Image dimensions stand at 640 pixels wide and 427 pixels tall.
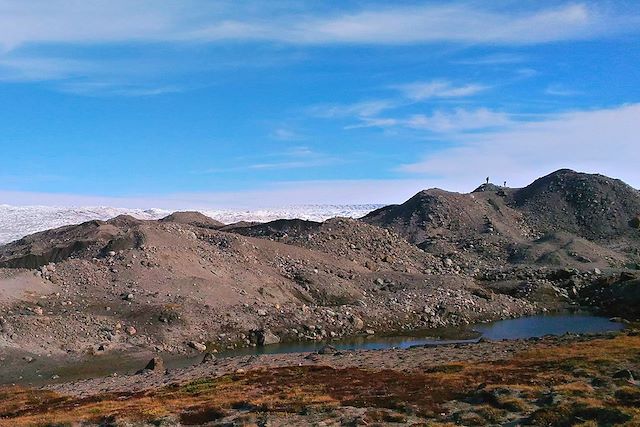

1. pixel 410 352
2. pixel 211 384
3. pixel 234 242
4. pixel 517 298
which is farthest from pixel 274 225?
pixel 211 384

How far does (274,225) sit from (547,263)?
4749 centimetres

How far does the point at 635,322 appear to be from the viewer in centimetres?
7062

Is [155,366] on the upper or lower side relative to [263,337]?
lower

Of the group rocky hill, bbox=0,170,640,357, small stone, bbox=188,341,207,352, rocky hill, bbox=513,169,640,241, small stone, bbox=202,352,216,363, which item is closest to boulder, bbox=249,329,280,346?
rocky hill, bbox=0,170,640,357

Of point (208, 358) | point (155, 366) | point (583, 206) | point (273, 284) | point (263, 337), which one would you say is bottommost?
point (208, 358)

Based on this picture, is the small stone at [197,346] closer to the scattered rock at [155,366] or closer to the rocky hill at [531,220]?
the scattered rock at [155,366]

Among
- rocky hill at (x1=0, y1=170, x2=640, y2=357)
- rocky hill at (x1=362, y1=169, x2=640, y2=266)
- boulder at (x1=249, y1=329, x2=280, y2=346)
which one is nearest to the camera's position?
rocky hill at (x1=0, y1=170, x2=640, y2=357)

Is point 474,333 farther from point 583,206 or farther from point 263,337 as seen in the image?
point 583,206

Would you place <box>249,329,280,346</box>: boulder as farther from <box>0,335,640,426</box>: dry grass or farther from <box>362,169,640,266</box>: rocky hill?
<box>362,169,640,266</box>: rocky hill

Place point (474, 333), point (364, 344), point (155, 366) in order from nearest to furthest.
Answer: point (155, 366)
point (364, 344)
point (474, 333)

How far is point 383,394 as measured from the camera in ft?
111

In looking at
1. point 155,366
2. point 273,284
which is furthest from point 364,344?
point 155,366

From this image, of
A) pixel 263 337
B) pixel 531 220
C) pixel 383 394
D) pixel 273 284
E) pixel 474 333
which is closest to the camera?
pixel 383 394

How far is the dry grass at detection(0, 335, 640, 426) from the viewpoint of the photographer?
93.9ft
